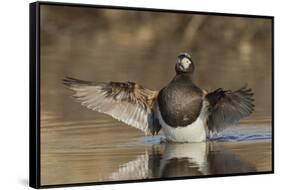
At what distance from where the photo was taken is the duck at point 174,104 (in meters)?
4.55

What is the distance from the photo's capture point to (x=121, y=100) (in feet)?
15.2

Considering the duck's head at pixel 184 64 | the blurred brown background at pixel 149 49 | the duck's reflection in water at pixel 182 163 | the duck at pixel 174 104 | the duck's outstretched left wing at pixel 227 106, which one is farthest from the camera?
the duck's outstretched left wing at pixel 227 106

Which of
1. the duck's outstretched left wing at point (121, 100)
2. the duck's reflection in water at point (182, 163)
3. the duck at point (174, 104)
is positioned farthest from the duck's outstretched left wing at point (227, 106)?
the duck's outstretched left wing at point (121, 100)

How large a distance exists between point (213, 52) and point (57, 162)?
118 cm

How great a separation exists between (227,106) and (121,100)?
2.35 ft

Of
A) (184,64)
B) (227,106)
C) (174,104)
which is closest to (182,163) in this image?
(174,104)

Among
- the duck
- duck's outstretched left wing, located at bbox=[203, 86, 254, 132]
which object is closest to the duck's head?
the duck

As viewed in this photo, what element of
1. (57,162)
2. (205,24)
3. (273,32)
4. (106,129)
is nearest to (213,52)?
(205,24)

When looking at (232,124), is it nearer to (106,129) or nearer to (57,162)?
(106,129)

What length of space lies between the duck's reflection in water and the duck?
0.06 m

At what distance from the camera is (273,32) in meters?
5.14

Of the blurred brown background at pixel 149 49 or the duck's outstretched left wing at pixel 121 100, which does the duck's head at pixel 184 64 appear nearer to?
the blurred brown background at pixel 149 49

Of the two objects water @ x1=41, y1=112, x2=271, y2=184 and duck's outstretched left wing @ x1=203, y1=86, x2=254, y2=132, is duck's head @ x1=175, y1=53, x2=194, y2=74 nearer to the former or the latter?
duck's outstretched left wing @ x1=203, y1=86, x2=254, y2=132

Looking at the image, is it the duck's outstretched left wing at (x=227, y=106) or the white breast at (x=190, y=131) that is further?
the duck's outstretched left wing at (x=227, y=106)
